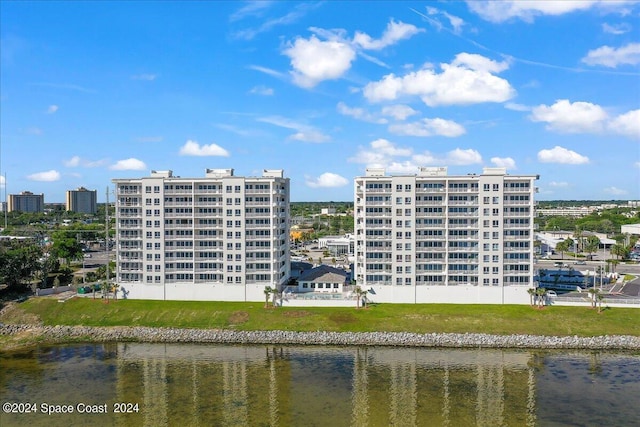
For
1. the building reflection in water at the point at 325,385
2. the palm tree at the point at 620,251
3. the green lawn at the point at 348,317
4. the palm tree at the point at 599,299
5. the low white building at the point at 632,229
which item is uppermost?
the low white building at the point at 632,229

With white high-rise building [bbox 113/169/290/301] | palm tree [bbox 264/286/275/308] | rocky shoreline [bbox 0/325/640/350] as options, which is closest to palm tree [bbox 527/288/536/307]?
rocky shoreline [bbox 0/325/640/350]

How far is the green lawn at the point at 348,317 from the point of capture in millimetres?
76875

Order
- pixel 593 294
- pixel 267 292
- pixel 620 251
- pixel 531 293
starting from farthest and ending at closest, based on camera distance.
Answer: pixel 620 251
pixel 267 292
pixel 531 293
pixel 593 294

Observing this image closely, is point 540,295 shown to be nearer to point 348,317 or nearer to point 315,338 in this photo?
point 348,317

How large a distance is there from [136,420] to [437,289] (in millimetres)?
55324

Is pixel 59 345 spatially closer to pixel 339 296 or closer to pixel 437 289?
pixel 339 296

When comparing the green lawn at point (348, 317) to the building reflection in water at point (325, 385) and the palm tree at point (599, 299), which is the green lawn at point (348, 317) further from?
the building reflection in water at point (325, 385)

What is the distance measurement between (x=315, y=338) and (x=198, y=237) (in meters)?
32.1

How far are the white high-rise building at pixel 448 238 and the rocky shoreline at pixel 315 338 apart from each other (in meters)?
14.0

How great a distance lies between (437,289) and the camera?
290 feet

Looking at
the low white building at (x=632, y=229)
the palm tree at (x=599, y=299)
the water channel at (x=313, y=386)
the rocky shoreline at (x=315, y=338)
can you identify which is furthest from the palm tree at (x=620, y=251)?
the water channel at (x=313, y=386)

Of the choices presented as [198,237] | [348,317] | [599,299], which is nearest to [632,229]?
[599,299]

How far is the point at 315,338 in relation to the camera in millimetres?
76188

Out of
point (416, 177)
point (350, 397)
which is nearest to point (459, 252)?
point (416, 177)
